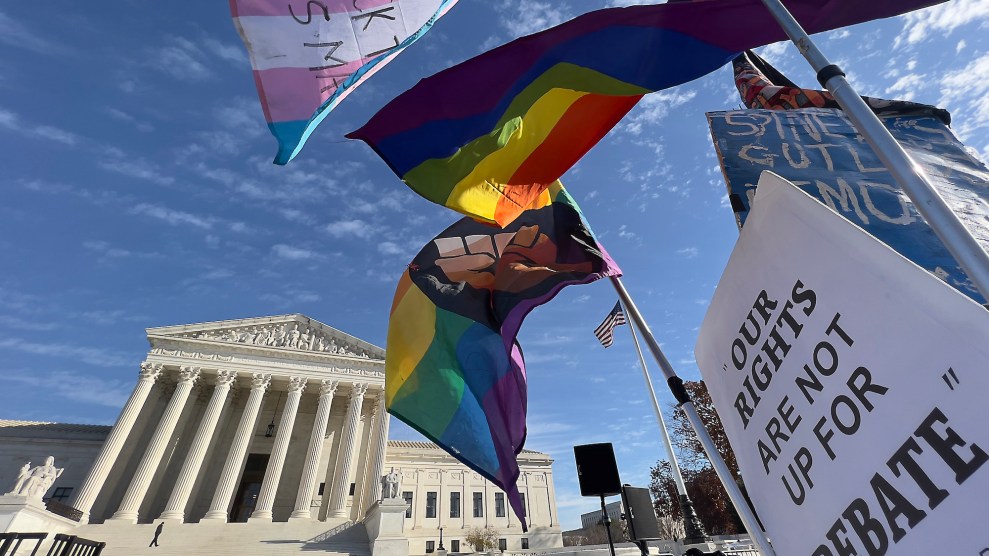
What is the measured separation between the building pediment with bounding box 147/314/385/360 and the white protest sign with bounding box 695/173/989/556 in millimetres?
34320

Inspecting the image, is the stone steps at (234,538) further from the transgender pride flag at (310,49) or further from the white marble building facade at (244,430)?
the transgender pride flag at (310,49)

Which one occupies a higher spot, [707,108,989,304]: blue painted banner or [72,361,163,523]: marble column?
[72,361,163,523]: marble column

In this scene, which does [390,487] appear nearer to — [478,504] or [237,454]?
[237,454]

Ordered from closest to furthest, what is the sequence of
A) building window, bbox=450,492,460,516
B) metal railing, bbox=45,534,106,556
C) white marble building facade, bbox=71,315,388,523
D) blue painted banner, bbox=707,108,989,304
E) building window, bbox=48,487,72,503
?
blue painted banner, bbox=707,108,989,304 < metal railing, bbox=45,534,106,556 < white marble building facade, bbox=71,315,388,523 < building window, bbox=48,487,72,503 < building window, bbox=450,492,460,516

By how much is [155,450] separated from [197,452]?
234 cm

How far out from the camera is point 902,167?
1895 millimetres

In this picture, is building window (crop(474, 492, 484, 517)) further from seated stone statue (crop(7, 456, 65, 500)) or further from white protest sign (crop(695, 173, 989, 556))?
white protest sign (crop(695, 173, 989, 556))

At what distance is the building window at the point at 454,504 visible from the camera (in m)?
41.7

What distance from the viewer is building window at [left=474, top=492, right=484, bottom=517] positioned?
4204cm

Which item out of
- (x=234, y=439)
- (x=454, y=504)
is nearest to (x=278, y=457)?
(x=234, y=439)

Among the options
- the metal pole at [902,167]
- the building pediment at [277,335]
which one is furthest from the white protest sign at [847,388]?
Answer: the building pediment at [277,335]

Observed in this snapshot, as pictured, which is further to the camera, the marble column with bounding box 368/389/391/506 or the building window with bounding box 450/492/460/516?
the building window with bounding box 450/492/460/516

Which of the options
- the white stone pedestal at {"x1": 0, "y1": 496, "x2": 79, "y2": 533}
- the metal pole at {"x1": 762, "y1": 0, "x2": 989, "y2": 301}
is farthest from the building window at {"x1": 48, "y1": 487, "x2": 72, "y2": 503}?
the metal pole at {"x1": 762, "y1": 0, "x2": 989, "y2": 301}

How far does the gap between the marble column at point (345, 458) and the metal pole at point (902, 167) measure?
102 ft
